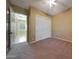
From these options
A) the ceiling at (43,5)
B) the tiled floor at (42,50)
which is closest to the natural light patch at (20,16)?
the ceiling at (43,5)

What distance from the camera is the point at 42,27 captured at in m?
1.70

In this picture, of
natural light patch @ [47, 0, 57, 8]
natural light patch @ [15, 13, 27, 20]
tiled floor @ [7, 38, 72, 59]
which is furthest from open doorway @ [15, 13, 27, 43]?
natural light patch @ [47, 0, 57, 8]

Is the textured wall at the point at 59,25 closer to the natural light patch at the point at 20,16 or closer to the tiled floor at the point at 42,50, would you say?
the tiled floor at the point at 42,50

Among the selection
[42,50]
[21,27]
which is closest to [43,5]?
[21,27]

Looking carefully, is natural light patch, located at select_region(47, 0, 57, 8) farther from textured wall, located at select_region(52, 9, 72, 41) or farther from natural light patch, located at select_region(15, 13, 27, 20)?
natural light patch, located at select_region(15, 13, 27, 20)

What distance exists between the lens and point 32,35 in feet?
5.61

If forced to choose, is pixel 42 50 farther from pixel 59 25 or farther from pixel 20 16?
pixel 20 16

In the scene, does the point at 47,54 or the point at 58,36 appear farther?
the point at 47,54

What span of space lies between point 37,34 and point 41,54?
0.35m

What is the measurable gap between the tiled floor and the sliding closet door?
87 millimetres

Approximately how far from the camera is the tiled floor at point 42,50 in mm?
1578
